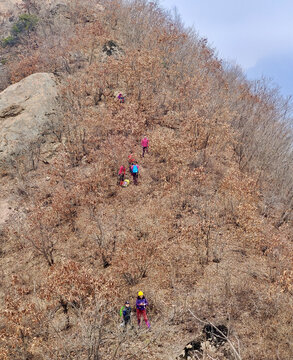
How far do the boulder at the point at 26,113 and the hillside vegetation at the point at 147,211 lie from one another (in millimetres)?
727

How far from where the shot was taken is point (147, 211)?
43.6ft

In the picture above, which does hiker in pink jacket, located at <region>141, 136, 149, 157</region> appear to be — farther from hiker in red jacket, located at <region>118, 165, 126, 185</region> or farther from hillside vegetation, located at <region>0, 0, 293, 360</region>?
hiker in red jacket, located at <region>118, 165, 126, 185</region>

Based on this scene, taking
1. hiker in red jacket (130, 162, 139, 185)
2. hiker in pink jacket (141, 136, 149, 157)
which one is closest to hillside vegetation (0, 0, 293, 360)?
hiker in pink jacket (141, 136, 149, 157)

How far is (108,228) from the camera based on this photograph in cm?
1235

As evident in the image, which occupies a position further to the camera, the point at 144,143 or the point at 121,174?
the point at 144,143

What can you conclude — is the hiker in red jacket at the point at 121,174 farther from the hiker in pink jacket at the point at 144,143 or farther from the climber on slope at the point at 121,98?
the climber on slope at the point at 121,98

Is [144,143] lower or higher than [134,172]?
higher

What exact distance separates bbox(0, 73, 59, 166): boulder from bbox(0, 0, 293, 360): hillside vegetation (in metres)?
0.73

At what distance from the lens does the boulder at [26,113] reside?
1638 centimetres

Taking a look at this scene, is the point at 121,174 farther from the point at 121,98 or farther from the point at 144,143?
the point at 121,98

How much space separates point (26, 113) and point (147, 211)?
37.5 feet

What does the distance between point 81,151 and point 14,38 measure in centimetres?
2052

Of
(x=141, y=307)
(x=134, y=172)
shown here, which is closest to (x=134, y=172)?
(x=134, y=172)

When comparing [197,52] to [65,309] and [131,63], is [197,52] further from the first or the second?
[65,309]
